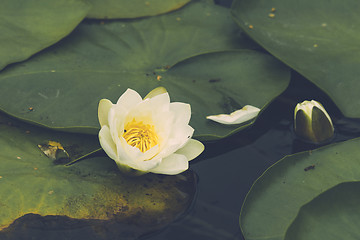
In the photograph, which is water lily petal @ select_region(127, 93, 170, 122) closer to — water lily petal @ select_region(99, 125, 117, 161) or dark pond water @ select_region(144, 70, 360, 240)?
water lily petal @ select_region(99, 125, 117, 161)

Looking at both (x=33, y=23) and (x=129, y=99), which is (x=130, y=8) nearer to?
(x=33, y=23)

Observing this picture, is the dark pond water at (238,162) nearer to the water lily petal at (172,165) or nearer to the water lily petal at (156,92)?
the water lily petal at (172,165)

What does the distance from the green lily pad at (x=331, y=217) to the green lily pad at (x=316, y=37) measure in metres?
0.47

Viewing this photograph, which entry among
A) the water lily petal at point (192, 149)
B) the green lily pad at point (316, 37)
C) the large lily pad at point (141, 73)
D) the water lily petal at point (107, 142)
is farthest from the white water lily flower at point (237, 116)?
the water lily petal at point (107, 142)

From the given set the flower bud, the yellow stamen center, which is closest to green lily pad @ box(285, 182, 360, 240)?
the flower bud

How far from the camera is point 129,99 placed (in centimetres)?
156

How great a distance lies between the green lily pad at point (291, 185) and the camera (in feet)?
4.71

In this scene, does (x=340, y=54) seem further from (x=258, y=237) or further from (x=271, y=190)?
(x=258, y=237)

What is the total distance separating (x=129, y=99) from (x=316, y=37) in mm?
964

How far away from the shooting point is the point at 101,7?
2236 millimetres

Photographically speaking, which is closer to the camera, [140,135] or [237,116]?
[140,135]

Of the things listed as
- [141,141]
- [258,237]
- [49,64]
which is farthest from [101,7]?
[258,237]

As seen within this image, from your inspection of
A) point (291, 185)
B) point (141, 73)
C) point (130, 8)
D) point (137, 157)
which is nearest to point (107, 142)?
point (137, 157)

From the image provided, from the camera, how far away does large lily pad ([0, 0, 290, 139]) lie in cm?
171
